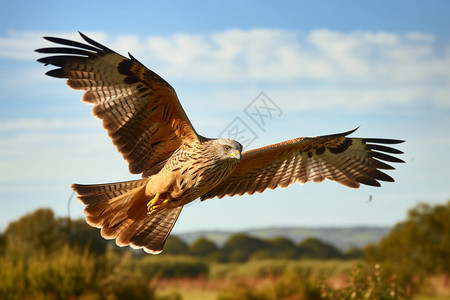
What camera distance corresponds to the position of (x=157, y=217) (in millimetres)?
6777

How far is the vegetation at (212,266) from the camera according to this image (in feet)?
45.5

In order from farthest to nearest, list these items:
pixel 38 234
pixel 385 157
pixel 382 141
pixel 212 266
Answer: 1. pixel 212 266
2. pixel 38 234
3. pixel 385 157
4. pixel 382 141

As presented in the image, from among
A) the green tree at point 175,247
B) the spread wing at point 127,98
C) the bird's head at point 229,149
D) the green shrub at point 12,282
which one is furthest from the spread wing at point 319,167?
the green tree at point 175,247

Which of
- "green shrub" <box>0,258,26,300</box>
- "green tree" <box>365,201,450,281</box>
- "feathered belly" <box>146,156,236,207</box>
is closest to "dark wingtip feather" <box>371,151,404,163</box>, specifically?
"feathered belly" <box>146,156,236,207</box>

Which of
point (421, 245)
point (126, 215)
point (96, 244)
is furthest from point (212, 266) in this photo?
point (126, 215)

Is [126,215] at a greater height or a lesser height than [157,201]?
lesser

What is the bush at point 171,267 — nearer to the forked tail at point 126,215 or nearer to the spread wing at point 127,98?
the forked tail at point 126,215

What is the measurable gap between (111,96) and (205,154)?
53.2 inches

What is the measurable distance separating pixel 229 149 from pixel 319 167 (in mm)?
Result: 2302

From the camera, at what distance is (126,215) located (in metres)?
6.52

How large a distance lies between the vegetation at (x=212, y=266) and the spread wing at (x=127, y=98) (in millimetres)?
2801

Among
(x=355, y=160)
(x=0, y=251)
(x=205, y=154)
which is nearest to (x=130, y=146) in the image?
(x=205, y=154)

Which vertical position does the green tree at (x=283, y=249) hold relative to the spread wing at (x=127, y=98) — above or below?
below

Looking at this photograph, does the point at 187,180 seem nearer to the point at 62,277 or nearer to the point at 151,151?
the point at 151,151
